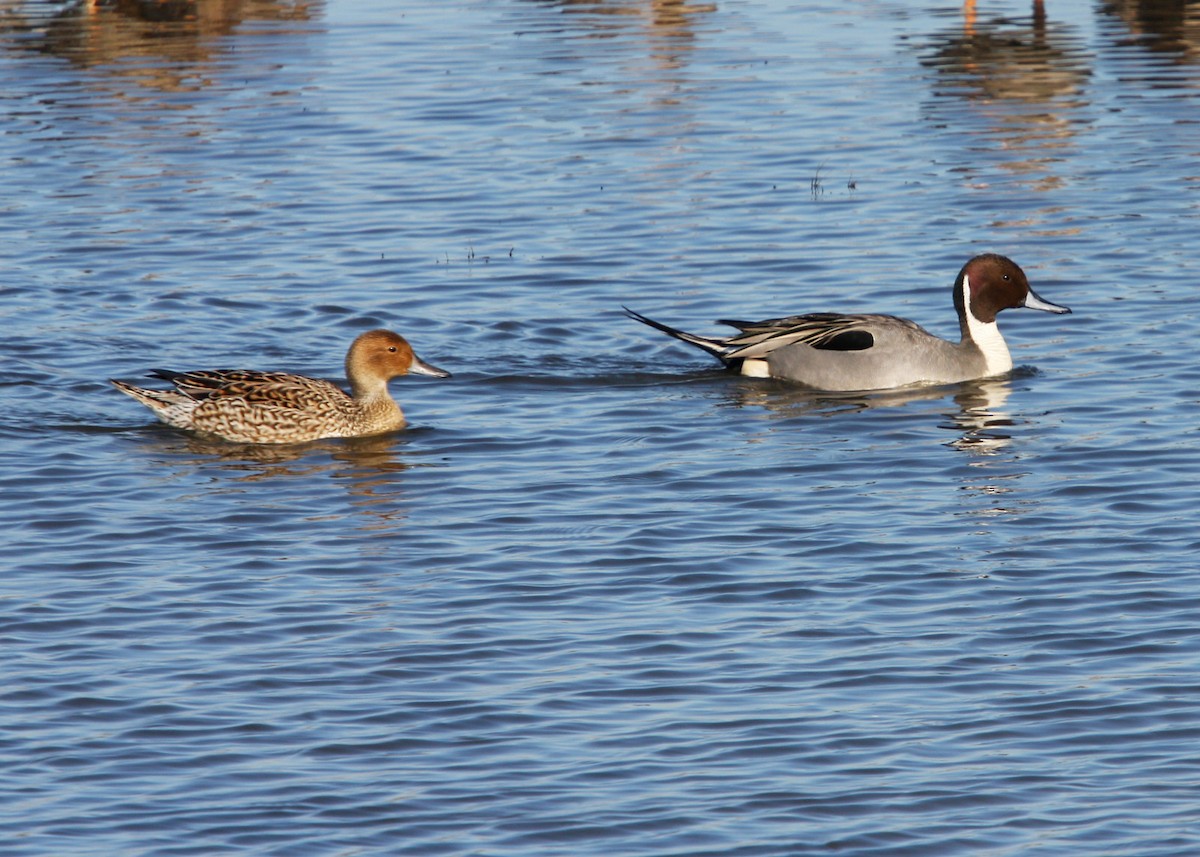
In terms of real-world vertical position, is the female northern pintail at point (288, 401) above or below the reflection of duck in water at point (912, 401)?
above

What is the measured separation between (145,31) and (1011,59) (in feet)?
37.4

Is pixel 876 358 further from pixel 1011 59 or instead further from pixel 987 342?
pixel 1011 59

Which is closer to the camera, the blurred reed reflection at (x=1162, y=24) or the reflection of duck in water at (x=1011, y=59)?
the reflection of duck in water at (x=1011, y=59)

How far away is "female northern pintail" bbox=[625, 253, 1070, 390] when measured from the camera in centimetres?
1316

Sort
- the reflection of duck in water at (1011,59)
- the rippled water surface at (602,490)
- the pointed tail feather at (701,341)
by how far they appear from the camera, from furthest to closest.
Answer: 1. the reflection of duck in water at (1011,59)
2. the pointed tail feather at (701,341)
3. the rippled water surface at (602,490)

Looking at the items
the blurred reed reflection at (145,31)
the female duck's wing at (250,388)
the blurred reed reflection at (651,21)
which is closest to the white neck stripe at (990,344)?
Result: the female duck's wing at (250,388)

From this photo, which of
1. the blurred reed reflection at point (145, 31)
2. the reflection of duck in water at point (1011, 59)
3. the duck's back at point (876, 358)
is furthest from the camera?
the blurred reed reflection at point (145, 31)

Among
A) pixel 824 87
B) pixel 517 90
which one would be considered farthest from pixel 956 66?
pixel 517 90

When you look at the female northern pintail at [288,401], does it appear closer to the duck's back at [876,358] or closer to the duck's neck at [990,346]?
the duck's back at [876,358]

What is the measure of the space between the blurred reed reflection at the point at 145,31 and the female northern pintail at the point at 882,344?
514 inches

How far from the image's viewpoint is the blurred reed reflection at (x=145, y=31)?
25500 mm

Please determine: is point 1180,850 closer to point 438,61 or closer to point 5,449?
point 5,449

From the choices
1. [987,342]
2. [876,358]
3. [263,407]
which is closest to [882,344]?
[876,358]

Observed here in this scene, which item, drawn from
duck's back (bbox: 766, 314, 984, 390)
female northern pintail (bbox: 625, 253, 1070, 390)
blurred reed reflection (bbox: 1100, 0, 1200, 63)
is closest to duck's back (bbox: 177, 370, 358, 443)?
female northern pintail (bbox: 625, 253, 1070, 390)
